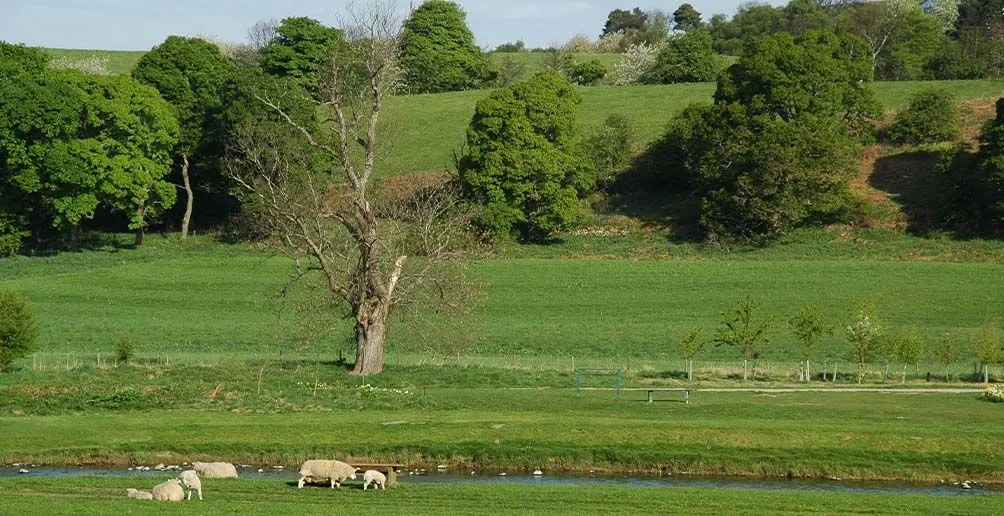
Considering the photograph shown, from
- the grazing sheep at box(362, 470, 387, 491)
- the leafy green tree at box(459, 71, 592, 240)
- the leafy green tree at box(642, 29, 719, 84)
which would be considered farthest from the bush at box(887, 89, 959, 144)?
the grazing sheep at box(362, 470, 387, 491)

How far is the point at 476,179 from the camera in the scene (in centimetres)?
9675

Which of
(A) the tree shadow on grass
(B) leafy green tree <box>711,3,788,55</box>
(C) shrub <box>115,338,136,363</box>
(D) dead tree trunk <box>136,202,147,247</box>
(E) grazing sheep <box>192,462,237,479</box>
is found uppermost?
(B) leafy green tree <box>711,3,788,55</box>

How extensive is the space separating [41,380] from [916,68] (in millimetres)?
118122

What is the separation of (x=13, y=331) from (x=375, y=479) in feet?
88.4

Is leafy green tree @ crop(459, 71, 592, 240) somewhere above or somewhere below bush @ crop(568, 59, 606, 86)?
below

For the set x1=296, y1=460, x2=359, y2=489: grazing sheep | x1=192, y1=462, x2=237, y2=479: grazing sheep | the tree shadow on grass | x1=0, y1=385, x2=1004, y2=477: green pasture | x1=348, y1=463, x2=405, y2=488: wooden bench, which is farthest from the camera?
the tree shadow on grass

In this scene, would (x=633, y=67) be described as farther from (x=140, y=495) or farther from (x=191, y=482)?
(x=140, y=495)

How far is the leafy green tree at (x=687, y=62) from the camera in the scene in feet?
481

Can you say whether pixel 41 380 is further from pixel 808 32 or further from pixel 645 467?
pixel 808 32

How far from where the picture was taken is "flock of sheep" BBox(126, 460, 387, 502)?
28.8 metres

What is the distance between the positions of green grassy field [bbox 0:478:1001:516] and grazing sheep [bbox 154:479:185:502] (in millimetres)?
578

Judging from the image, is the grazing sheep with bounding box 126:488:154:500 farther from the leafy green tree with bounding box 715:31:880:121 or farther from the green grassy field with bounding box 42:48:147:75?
the green grassy field with bounding box 42:48:147:75

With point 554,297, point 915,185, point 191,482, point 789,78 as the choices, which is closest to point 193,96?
point 554,297

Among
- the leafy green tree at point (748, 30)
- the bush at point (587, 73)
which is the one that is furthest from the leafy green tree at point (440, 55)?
the leafy green tree at point (748, 30)
